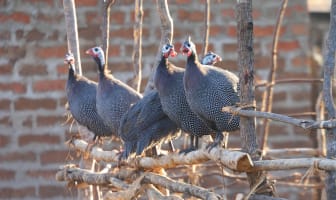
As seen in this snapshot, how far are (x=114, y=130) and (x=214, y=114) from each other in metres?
0.88

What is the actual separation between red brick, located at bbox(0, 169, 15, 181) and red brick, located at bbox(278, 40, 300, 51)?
63.2 inches

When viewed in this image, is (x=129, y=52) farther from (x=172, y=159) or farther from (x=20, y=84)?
(x=172, y=159)

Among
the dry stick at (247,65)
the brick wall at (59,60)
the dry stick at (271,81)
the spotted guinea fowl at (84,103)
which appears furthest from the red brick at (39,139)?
the dry stick at (247,65)

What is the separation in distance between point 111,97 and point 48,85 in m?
1.13

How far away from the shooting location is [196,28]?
4707 mm

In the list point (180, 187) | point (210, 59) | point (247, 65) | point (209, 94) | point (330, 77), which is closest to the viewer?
point (330, 77)

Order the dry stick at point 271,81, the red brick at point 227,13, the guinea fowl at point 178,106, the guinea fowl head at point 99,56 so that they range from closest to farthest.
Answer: the guinea fowl at point 178,106, the guinea fowl head at point 99,56, the dry stick at point 271,81, the red brick at point 227,13

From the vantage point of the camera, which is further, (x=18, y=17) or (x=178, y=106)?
(x=18, y=17)

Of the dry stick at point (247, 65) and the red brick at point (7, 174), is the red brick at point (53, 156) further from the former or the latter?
the dry stick at point (247, 65)

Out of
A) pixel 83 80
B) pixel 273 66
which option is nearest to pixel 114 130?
pixel 83 80

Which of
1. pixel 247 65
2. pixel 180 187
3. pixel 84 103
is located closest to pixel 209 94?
pixel 180 187

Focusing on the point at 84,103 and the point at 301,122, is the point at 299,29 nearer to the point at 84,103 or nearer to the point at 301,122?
the point at 84,103

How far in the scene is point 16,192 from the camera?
482 centimetres

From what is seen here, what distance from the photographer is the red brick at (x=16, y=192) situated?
15.8ft
